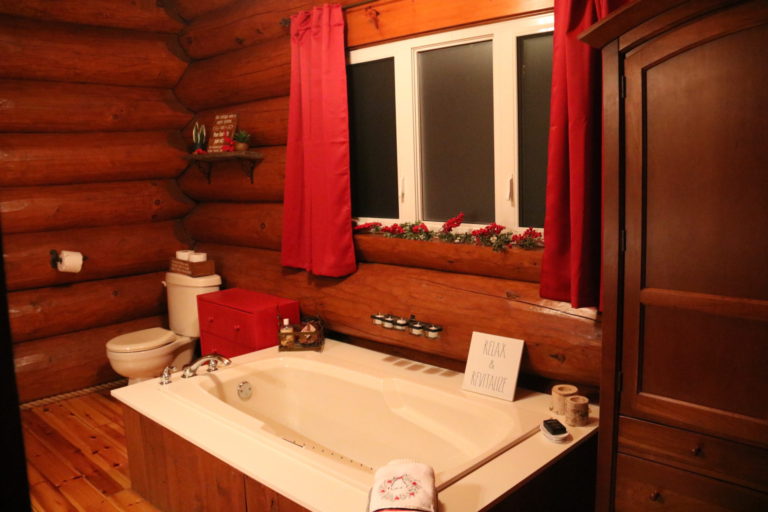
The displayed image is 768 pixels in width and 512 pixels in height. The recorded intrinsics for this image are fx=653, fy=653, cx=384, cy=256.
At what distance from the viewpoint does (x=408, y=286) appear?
3.21 m

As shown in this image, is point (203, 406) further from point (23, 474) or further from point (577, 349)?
point (23, 474)

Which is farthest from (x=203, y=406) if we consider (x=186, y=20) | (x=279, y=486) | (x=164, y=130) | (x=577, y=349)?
(x=186, y=20)

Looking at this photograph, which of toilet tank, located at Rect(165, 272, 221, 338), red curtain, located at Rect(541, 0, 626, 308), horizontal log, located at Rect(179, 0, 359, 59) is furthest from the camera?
toilet tank, located at Rect(165, 272, 221, 338)

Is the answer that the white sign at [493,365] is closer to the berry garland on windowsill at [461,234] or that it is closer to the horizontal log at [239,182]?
the berry garland on windowsill at [461,234]

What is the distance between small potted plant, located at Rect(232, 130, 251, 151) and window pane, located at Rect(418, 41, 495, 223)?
50.0 inches

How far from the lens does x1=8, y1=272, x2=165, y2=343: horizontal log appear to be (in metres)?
4.18

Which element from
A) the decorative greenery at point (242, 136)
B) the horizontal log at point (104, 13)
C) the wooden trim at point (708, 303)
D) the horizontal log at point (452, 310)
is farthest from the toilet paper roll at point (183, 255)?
the wooden trim at point (708, 303)

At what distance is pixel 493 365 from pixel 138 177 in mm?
3061

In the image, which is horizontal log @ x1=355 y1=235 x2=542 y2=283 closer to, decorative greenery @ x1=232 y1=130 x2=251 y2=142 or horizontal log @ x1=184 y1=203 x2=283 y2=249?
horizontal log @ x1=184 y1=203 x2=283 y2=249

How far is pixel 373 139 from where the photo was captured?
11.8 ft

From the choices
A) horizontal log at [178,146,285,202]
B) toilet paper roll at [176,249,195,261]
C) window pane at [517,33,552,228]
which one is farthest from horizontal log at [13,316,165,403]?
window pane at [517,33,552,228]

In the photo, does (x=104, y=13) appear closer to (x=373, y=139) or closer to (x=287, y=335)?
(x=373, y=139)

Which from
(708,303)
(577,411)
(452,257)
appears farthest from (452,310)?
(708,303)

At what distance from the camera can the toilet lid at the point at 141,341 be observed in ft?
13.1
